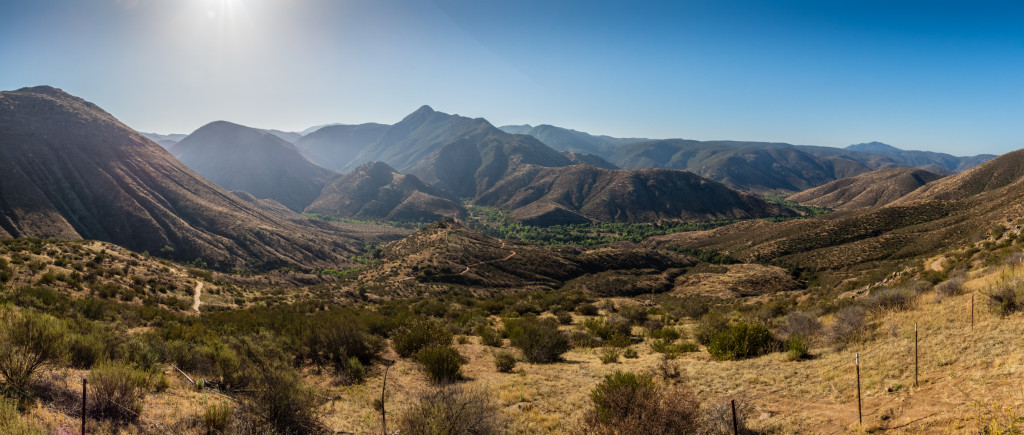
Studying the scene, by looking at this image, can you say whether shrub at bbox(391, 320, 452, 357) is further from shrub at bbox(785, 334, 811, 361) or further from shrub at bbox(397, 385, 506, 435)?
shrub at bbox(785, 334, 811, 361)

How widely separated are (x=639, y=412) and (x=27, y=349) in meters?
11.1

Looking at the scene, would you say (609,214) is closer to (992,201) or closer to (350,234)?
(350,234)

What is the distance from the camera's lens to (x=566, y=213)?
15950cm

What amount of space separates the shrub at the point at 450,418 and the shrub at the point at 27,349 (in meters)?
5.99

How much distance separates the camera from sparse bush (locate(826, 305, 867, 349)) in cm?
1078

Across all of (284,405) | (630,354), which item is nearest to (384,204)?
(630,354)

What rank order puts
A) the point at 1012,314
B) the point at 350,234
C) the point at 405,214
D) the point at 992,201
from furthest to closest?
1. the point at 405,214
2. the point at 350,234
3. the point at 992,201
4. the point at 1012,314

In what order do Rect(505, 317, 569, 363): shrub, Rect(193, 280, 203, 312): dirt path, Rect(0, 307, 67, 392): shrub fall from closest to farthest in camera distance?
Rect(0, 307, 67, 392): shrub → Rect(505, 317, 569, 363): shrub → Rect(193, 280, 203, 312): dirt path

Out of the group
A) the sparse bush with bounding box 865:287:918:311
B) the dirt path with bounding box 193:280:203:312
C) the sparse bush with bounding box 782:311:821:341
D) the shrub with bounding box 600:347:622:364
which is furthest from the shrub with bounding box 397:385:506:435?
the dirt path with bounding box 193:280:203:312

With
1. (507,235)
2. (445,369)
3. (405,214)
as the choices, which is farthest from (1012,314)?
(405,214)

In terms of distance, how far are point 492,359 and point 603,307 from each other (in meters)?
14.0

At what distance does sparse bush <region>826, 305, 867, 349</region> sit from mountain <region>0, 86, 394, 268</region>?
277 feet

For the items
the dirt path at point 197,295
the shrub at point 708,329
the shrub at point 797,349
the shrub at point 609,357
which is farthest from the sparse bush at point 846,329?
the dirt path at point 197,295

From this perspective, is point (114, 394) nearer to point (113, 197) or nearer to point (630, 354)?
point (630, 354)
